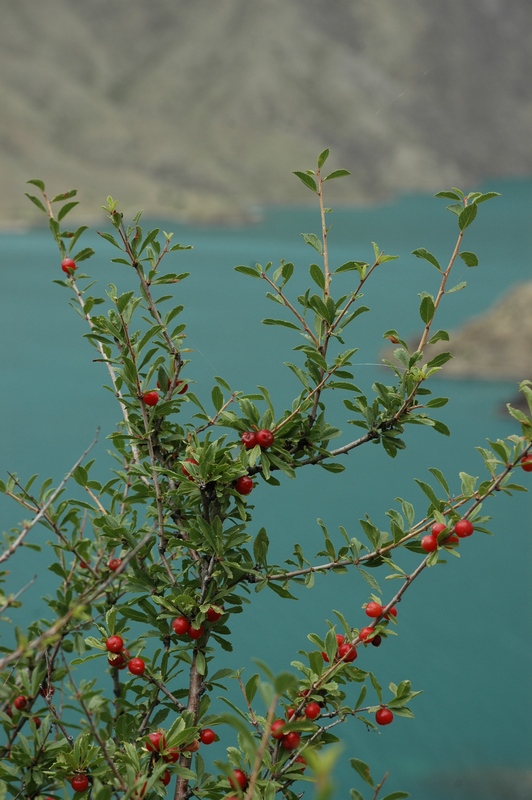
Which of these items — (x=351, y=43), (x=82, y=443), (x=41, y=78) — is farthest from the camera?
(x=41, y=78)

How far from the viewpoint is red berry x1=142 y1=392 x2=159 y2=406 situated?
0.73 metres

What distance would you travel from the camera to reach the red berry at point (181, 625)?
0.68 meters

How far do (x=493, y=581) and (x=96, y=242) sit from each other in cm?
371

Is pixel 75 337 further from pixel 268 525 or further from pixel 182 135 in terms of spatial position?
pixel 182 135

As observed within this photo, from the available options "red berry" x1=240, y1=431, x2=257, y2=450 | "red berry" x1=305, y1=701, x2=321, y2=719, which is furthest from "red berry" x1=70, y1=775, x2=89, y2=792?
"red berry" x1=240, y1=431, x2=257, y2=450

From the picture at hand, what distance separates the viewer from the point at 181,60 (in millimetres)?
7164

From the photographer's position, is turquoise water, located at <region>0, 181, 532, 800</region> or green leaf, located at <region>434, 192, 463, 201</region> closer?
green leaf, located at <region>434, 192, 463, 201</region>

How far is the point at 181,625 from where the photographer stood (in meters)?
0.68

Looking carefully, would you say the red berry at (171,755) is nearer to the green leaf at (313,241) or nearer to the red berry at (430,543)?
the red berry at (430,543)

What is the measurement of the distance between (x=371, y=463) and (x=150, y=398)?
2.45 metres

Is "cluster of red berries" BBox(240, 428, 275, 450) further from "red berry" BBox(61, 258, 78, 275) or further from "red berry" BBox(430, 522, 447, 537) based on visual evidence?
"red berry" BBox(61, 258, 78, 275)

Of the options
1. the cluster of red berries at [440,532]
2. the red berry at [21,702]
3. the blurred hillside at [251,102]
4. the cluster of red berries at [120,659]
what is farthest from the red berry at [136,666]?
the blurred hillside at [251,102]

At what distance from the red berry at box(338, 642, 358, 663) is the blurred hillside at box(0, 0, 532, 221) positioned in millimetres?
5397

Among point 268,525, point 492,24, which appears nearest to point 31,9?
point 492,24
